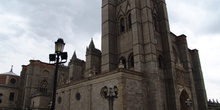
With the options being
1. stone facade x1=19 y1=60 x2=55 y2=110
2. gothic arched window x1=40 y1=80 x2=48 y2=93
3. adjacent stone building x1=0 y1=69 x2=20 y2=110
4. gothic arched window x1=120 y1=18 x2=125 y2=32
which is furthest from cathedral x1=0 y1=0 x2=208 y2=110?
adjacent stone building x1=0 y1=69 x2=20 y2=110

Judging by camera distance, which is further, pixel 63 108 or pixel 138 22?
pixel 63 108

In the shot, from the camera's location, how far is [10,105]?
1671 inches

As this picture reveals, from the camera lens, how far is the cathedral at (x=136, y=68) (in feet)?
67.3

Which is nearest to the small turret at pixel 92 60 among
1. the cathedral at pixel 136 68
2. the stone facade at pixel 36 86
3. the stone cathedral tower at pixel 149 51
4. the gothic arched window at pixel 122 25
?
the cathedral at pixel 136 68

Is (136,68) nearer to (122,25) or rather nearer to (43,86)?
(122,25)

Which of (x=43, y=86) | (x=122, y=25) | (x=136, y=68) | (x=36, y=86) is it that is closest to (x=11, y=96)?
(x=36, y=86)

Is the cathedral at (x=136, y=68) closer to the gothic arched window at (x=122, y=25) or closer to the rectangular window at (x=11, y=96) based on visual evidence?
the gothic arched window at (x=122, y=25)

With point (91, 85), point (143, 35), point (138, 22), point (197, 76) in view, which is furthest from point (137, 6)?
point (197, 76)

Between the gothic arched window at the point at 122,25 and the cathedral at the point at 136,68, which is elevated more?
the gothic arched window at the point at 122,25

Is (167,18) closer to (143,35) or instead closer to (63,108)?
(143,35)

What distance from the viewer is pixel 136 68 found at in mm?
22828

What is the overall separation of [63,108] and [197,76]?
24.4 m

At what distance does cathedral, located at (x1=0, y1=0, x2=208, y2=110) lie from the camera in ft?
67.3

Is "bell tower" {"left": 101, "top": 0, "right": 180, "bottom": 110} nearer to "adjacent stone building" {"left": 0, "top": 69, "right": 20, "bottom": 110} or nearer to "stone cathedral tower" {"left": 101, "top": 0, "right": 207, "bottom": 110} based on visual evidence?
"stone cathedral tower" {"left": 101, "top": 0, "right": 207, "bottom": 110}
